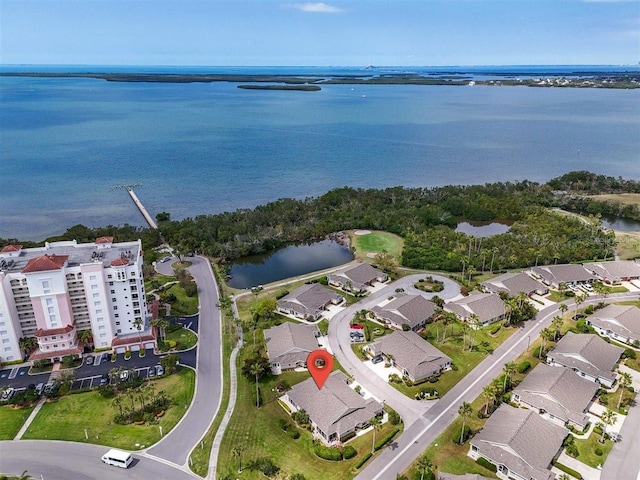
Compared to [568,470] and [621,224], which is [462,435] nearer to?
[568,470]

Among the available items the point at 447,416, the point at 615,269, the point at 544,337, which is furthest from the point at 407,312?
the point at 615,269

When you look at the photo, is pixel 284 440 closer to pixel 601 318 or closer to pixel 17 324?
pixel 17 324

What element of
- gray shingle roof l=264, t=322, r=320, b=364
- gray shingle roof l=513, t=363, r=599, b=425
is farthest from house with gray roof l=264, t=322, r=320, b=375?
gray shingle roof l=513, t=363, r=599, b=425

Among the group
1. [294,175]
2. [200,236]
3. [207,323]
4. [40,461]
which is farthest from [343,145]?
[40,461]

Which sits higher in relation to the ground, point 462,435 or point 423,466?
Result: point 423,466

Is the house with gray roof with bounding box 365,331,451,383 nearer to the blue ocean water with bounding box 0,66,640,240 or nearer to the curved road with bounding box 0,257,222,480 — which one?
the curved road with bounding box 0,257,222,480

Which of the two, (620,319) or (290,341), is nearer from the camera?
(290,341)
